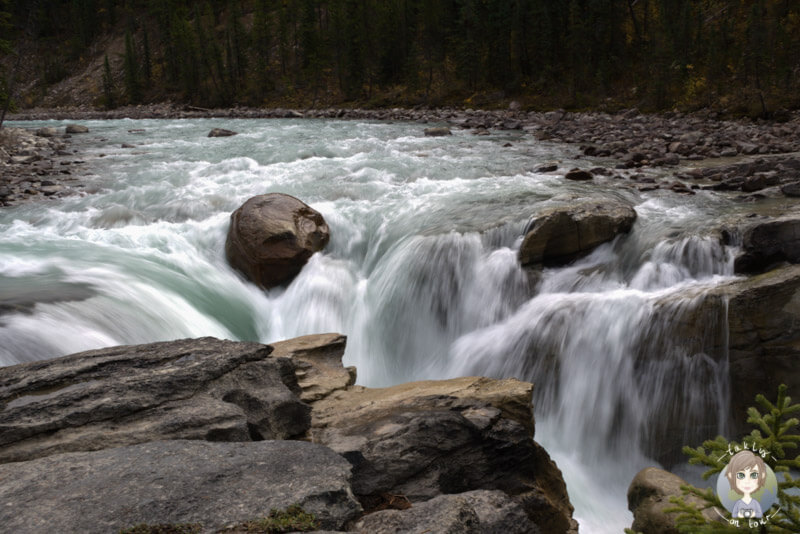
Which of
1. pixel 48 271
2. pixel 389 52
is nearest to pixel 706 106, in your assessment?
pixel 48 271

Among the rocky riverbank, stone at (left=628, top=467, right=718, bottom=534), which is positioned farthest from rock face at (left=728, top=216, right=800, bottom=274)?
the rocky riverbank

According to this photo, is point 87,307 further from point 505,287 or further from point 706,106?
point 706,106

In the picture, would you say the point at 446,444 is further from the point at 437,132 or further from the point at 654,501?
the point at 437,132

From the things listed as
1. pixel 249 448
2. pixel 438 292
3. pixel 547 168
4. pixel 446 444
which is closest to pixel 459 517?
pixel 446 444

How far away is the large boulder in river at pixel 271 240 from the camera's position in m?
10.5

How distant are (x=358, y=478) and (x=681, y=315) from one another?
4778 mm

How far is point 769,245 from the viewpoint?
766 centimetres

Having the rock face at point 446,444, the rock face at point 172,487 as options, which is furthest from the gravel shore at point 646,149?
the rock face at point 172,487

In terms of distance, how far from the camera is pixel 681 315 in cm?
705

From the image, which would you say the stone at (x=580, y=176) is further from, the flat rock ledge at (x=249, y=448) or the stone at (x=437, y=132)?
the stone at (x=437, y=132)

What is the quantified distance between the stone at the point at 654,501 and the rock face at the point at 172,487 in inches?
105

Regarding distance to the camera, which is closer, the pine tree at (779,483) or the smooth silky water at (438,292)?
the pine tree at (779,483)

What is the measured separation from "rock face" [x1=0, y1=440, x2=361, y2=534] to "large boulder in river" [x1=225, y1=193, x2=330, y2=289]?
6.80 meters

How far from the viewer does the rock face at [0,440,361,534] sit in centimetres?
304
